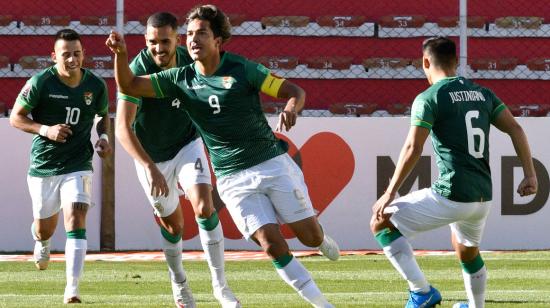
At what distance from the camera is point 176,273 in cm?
833

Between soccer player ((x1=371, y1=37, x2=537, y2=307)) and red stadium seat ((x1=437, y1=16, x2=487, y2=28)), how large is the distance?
11972 millimetres

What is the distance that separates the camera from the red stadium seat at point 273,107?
17.9 meters

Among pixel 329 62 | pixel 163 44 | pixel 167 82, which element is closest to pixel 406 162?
pixel 167 82

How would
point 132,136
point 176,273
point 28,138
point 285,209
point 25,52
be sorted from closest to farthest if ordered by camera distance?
point 285,209, point 132,136, point 176,273, point 28,138, point 25,52

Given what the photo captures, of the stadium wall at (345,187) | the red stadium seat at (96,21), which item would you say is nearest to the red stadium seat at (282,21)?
the red stadium seat at (96,21)

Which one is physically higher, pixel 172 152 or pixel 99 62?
pixel 172 152

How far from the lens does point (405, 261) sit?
24.1ft

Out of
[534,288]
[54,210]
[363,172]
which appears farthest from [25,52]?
[534,288]

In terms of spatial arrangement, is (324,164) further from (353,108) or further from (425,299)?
(425,299)

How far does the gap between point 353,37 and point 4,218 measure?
7416mm

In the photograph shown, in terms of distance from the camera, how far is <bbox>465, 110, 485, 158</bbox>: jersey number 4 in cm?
707

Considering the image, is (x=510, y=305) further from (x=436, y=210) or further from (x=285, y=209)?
(x=285, y=209)

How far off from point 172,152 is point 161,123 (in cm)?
22

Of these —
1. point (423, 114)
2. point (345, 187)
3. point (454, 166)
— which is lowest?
point (345, 187)
